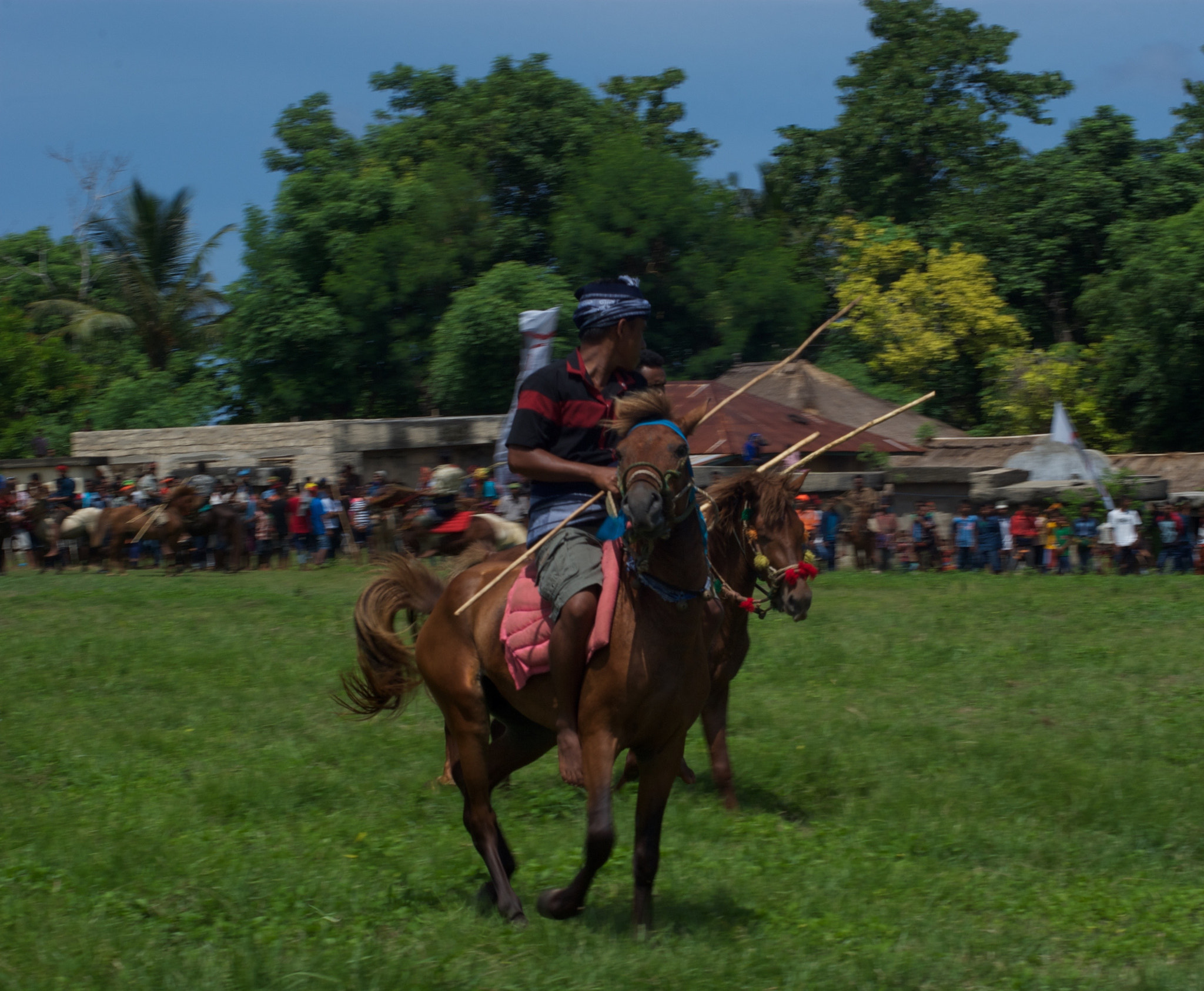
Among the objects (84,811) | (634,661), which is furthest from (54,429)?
(634,661)

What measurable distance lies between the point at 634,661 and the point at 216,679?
6743 millimetres

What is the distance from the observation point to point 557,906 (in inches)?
212

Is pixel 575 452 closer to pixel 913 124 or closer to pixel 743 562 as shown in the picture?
pixel 743 562

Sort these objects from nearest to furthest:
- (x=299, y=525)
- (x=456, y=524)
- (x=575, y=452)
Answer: (x=575, y=452), (x=456, y=524), (x=299, y=525)

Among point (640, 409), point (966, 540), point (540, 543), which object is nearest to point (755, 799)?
point (540, 543)

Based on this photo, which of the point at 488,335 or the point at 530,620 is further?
→ the point at 488,335

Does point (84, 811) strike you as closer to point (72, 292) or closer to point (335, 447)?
point (335, 447)

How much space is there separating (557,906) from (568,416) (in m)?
2.06

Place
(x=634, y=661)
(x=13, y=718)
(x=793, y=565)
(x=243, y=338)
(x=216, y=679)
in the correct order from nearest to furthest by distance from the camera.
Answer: (x=634, y=661), (x=793, y=565), (x=13, y=718), (x=216, y=679), (x=243, y=338)

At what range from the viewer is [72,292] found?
138ft

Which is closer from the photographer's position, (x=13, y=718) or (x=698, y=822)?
(x=698, y=822)

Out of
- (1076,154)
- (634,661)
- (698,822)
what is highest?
(1076,154)

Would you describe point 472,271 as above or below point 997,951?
above

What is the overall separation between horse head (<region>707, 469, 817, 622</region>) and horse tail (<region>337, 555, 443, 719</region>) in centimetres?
176
